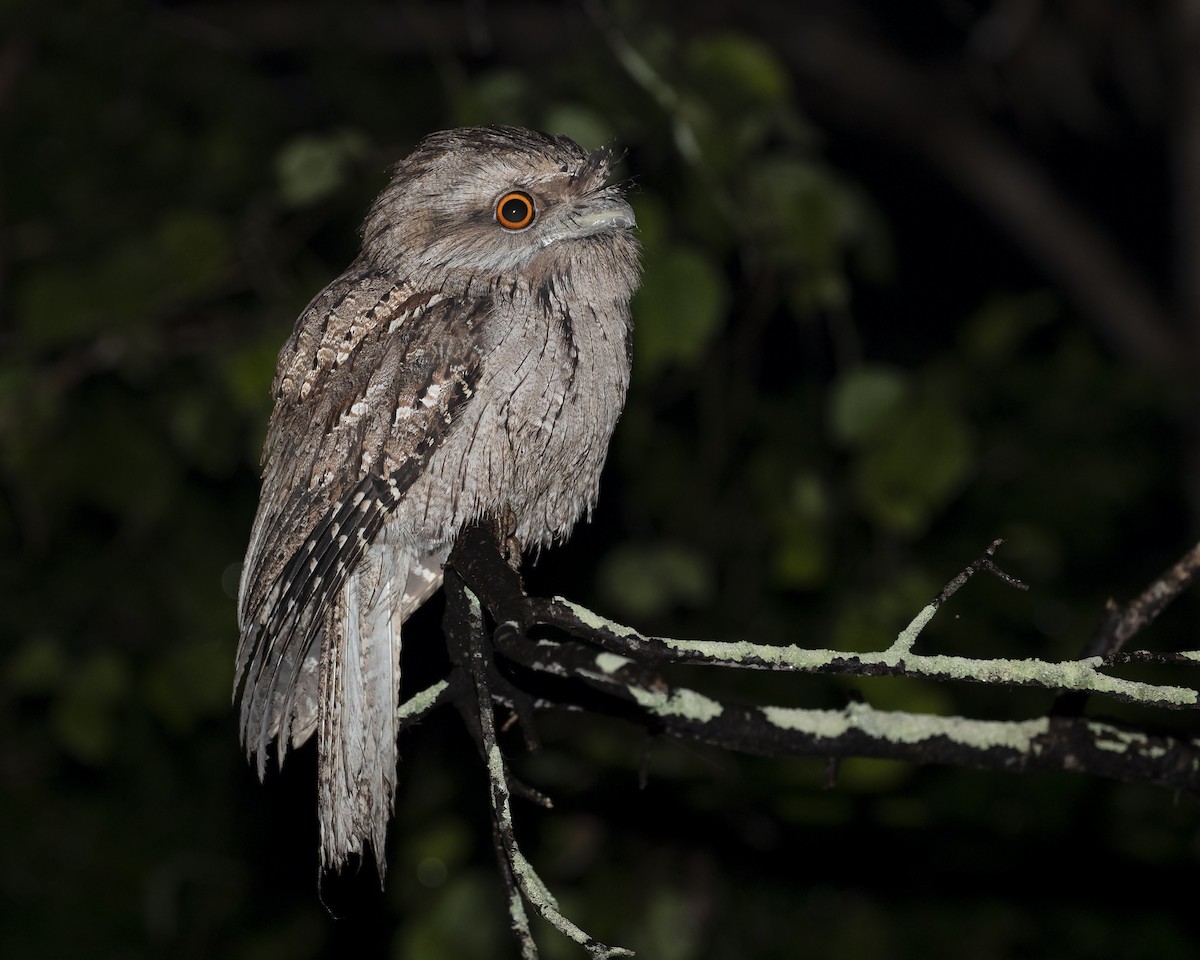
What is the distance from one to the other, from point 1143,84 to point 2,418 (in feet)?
12.2

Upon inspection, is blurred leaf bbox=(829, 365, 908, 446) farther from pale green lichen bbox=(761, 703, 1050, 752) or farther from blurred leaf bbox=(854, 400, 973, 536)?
pale green lichen bbox=(761, 703, 1050, 752)

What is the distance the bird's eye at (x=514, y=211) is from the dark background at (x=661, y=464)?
0.50 metres

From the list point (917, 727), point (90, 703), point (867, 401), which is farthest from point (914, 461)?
point (90, 703)

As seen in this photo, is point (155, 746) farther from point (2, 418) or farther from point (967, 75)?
point (967, 75)

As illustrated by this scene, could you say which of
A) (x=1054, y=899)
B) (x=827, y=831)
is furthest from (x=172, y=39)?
(x=1054, y=899)

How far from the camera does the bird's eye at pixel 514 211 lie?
159 cm

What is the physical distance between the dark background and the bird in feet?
0.98

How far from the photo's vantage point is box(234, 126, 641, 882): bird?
1.59m

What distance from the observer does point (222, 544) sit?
3.36 m

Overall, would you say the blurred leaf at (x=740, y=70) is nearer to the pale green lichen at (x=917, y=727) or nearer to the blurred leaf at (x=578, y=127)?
the blurred leaf at (x=578, y=127)

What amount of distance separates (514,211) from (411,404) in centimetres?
31

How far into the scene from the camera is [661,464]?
11.5 ft

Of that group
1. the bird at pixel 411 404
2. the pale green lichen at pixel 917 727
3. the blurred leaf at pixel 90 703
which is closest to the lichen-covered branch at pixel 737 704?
the pale green lichen at pixel 917 727

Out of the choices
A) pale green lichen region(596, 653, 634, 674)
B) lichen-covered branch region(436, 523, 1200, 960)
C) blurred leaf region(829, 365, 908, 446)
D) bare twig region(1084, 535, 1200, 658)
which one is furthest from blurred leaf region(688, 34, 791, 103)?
pale green lichen region(596, 653, 634, 674)
